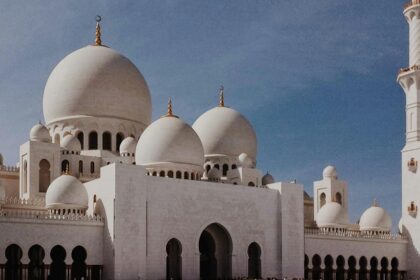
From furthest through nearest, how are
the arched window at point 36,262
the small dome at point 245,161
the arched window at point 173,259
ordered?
the small dome at point 245,161, the arched window at point 173,259, the arched window at point 36,262

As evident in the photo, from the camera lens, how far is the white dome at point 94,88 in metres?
35.2

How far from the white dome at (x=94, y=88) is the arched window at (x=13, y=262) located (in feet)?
32.5

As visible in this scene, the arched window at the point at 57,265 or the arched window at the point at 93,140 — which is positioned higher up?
the arched window at the point at 93,140

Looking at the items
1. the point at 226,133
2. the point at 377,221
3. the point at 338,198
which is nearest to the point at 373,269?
the point at 377,221

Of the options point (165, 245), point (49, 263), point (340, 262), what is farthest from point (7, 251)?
point (340, 262)

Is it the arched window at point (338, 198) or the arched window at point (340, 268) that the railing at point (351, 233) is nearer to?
the arched window at point (340, 268)

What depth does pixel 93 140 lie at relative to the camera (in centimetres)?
3528

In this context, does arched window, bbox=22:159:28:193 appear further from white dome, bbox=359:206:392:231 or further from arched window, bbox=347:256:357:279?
white dome, bbox=359:206:392:231

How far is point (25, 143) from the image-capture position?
32562 millimetres

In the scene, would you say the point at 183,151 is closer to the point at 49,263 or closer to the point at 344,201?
the point at 49,263

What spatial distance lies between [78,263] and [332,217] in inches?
579

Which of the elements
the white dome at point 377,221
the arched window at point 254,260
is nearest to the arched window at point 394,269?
the white dome at point 377,221

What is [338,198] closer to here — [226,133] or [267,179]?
[267,179]

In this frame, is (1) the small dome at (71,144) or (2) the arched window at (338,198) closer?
(1) the small dome at (71,144)
